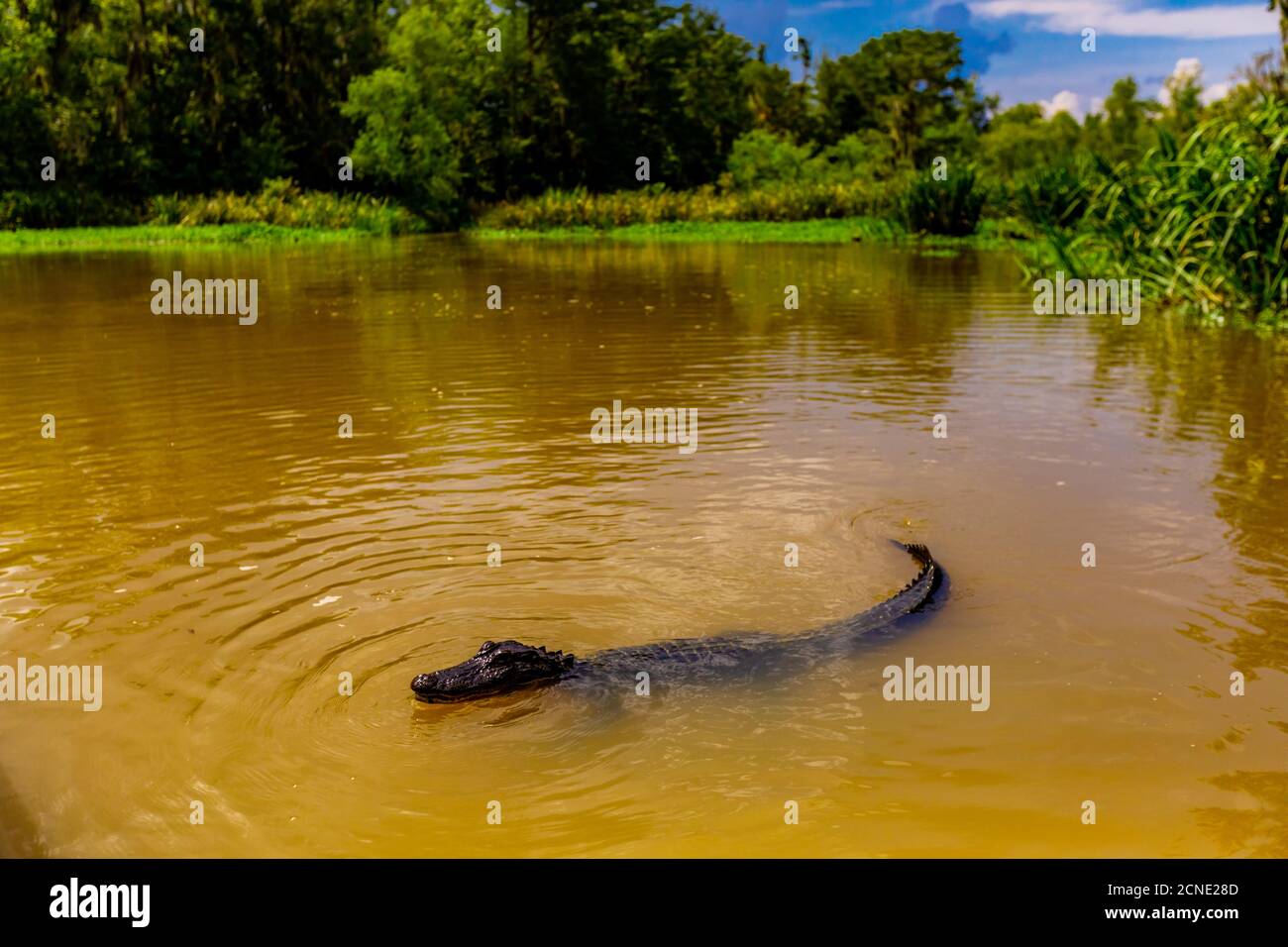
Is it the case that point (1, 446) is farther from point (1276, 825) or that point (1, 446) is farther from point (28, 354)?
point (1276, 825)

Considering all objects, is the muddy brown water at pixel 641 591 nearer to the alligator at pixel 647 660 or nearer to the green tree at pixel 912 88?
the alligator at pixel 647 660

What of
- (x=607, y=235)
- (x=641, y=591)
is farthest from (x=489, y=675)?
(x=607, y=235)

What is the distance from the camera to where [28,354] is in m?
A: 13.8

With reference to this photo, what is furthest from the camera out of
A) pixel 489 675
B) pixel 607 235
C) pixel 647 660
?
pixel 607 235

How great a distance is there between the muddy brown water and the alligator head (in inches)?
3.6

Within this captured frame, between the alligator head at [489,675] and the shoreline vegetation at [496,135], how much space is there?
17.8 metres

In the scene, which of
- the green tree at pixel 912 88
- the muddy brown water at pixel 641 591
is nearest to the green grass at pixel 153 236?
the muddy brown water at pixel 641 591

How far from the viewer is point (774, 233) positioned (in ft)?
135

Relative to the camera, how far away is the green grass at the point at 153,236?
36.4m

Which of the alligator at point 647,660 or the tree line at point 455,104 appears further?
the tree line at point 455,104

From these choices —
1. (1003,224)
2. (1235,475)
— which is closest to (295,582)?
(1235,475)

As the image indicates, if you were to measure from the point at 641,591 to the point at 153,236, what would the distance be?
3755 cm

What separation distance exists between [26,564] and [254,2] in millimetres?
54171

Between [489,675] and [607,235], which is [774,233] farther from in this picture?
[489,675]
